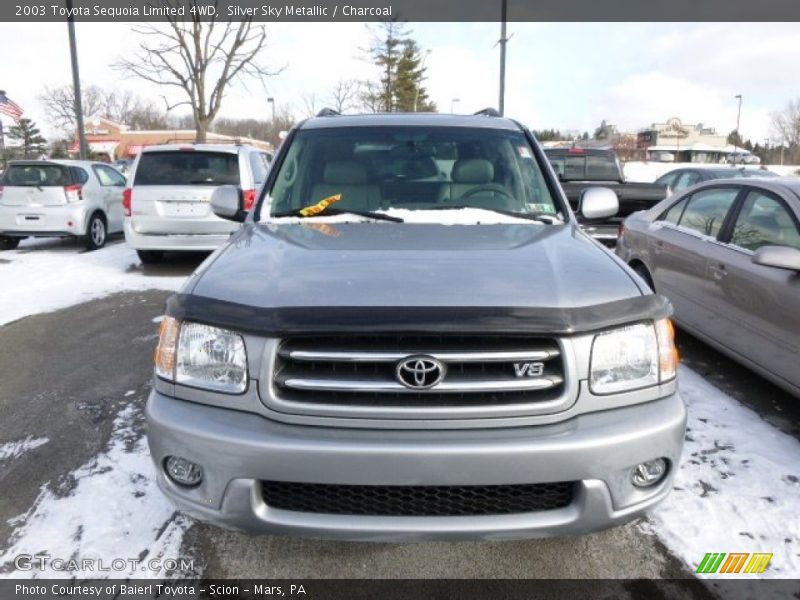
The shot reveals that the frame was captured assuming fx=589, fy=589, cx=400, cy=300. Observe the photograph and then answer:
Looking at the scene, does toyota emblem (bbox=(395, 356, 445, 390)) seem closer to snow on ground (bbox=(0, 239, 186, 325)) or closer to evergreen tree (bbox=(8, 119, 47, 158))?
snow on ground (bbox=(0, 239, 186, 325))

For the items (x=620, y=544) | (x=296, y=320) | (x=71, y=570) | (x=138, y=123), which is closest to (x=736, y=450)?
(x=620, y=544)

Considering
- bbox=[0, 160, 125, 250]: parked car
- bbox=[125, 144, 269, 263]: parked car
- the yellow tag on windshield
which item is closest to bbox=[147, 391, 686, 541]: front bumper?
the yellow tag on windshield

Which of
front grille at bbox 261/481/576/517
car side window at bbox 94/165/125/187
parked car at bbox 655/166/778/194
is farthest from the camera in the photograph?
parked car at bbox 655/166/778/194

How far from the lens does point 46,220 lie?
10477mm

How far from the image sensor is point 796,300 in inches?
140

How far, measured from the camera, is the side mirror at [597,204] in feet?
11.8

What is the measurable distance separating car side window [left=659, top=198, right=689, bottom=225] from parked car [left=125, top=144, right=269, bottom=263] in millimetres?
5381

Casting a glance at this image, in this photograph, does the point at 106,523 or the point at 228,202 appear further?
the point at 228,202

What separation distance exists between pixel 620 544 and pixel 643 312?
1.18m

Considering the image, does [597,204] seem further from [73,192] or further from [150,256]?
[73,192]

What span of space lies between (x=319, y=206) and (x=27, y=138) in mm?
61994

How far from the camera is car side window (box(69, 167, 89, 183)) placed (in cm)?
1077

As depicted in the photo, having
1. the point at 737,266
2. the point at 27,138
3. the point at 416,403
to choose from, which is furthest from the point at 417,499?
the point at 27,138

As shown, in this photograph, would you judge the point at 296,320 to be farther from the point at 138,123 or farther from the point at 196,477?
the point at 138,123
